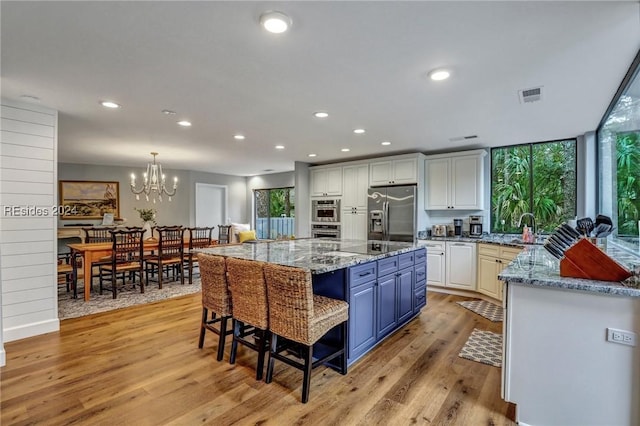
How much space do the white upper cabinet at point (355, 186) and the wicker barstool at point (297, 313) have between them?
144 inches

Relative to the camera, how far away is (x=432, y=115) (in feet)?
11.3

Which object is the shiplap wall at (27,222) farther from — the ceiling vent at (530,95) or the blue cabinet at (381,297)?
the ceiling vent at (530,95)

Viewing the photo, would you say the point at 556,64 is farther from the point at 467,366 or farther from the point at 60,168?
the point at 60,168

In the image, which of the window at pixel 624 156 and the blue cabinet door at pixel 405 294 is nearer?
the window at pixel 624 156

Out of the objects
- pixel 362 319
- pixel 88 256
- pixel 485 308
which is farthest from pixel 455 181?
pixel 88 256

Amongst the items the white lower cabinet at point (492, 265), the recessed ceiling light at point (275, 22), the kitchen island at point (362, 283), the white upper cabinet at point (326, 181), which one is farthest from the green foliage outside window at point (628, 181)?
the white upper cabinet at point (326, 181)

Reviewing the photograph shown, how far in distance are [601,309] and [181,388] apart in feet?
8.96

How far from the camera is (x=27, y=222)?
125 inches

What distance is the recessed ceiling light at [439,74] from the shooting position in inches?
91.6

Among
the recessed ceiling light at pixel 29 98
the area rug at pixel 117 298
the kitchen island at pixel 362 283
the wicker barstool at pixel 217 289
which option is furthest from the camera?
the area rug at pixel 117 298

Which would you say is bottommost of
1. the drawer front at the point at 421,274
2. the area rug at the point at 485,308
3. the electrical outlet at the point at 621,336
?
the area rug at the point at 485,308

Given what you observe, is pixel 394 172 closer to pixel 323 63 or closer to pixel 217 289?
pixel 323 63

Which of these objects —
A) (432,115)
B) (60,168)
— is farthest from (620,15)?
(60,168)

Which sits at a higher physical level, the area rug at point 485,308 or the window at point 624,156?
the window at point 624,156
